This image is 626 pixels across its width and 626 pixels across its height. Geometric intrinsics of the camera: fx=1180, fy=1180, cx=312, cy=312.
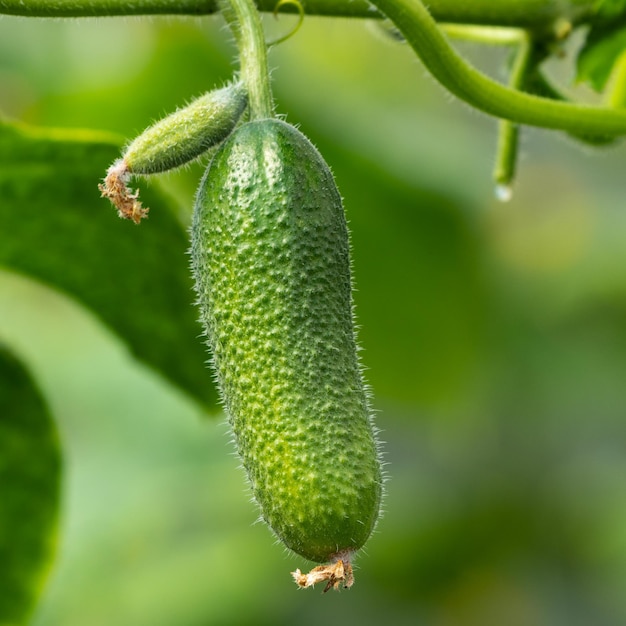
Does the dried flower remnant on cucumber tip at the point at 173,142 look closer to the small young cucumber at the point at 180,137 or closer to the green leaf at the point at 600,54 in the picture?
the small young cucumber at the point at 180,137

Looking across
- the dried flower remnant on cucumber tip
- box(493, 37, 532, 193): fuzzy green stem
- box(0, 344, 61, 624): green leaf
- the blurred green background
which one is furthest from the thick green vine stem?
the blurred green background

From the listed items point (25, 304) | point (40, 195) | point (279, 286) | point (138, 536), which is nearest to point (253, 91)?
point (279, 286)

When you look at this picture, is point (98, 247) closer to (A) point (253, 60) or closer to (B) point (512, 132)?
(B) point (512, 132)

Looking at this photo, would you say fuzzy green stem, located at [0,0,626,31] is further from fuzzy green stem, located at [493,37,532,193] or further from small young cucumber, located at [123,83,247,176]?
small young cucumber, located at [123,83,247,176]

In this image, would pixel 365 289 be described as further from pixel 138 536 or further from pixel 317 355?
pixel 317 355

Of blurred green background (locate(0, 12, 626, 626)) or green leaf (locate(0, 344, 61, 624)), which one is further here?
blurred green background (locate(0, 12, 626, 626))

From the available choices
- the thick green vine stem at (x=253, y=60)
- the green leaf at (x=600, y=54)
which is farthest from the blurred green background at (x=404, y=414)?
the thick green vine stem at (x=253, y=60)

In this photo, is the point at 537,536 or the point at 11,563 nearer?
the point at 11,563
